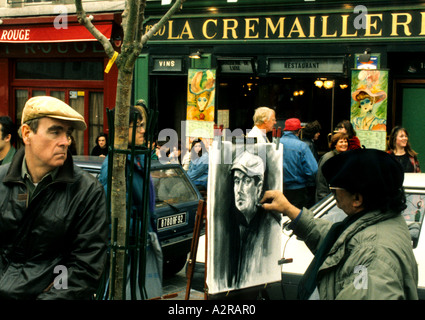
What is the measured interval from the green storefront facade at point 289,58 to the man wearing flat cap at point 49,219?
30.8ft

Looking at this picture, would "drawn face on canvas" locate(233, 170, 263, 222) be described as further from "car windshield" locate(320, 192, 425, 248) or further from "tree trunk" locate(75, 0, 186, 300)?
"tree trunk" locate(75, 0, 186, 300)

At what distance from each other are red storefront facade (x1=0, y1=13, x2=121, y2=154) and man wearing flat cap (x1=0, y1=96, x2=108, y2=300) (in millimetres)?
11298

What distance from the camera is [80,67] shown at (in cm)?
1500

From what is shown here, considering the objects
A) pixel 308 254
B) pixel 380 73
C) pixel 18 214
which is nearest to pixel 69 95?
pixel 380 73

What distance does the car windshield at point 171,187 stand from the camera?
6.61 metres

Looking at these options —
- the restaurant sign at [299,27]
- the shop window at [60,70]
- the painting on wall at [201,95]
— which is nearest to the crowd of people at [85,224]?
the restaurant sign at [299,27]

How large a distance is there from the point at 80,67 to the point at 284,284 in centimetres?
1181

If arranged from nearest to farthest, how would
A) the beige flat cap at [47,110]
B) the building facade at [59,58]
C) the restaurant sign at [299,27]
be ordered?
the beige flat cap at [47,110] → the restaurant sign at [299,27] → the building facade at [59,58]

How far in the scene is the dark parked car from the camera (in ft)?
21.2

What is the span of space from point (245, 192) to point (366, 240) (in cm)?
188

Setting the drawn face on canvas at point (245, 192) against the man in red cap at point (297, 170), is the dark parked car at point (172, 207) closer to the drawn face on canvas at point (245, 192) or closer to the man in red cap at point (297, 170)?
the man in red cap at point (297, 170)
